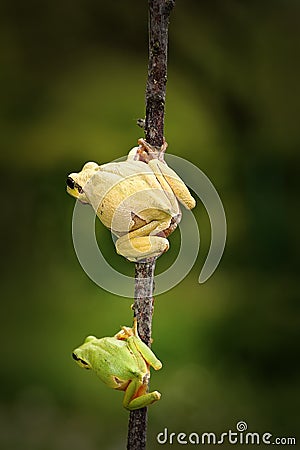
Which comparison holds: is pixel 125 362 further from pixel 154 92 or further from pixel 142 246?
pixel 154 92

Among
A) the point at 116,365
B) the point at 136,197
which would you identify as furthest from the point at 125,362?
the point at 136,197

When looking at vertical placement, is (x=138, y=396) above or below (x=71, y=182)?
below

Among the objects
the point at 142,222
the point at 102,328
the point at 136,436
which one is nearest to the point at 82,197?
the point at 142,222

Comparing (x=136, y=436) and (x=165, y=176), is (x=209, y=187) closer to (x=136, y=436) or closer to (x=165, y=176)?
(x=165, y=176)

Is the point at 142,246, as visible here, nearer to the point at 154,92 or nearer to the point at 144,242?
the point at 144,242

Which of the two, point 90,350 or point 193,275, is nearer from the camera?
point 90,350

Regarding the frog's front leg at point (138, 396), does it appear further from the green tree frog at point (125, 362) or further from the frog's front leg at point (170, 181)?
the frog's front leg at point (170, 181)
